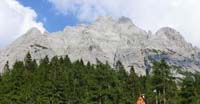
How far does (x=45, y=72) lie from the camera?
11175 cm

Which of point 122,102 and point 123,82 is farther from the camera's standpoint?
point 123,82

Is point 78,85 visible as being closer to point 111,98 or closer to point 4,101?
point 111,98

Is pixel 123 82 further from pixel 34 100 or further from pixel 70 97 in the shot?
pixel 34 100

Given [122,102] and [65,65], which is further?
[65,65]

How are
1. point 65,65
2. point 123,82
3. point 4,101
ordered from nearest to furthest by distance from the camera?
point 4,101 → point 123,82 → point 65,65

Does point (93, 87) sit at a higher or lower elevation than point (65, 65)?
lower

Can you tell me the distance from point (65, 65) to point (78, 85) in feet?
97.3

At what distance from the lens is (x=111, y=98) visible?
315 ft

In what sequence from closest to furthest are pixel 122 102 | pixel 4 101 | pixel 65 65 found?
pixel 4 101, pixel 122 102, pixel 65 65

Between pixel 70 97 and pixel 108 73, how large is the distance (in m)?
11.3

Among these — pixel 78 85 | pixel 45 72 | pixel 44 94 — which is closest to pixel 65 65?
pixel 45 72

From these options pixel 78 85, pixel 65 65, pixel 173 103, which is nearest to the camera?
pixel 173 103

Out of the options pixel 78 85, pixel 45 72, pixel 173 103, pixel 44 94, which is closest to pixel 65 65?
pixel 45 72

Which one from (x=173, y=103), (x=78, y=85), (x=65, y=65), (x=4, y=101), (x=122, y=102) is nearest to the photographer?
(x=173, y=103)
